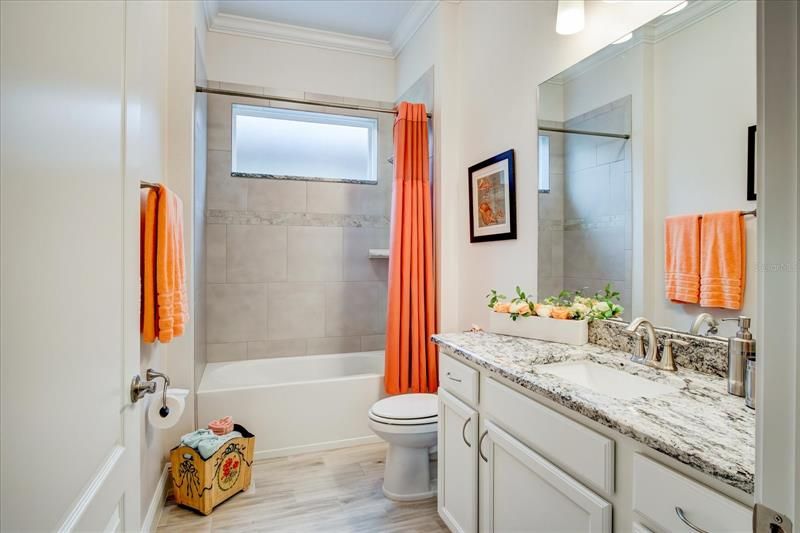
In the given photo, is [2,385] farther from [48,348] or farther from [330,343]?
[330,343]

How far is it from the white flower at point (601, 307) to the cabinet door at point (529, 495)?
0.65 meters

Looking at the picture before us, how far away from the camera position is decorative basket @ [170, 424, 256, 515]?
6.70ft

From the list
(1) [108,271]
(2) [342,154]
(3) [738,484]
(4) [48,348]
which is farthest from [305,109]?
(3) [738,484]

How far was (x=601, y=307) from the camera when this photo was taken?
1692 millimetres

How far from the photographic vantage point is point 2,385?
1.64ft

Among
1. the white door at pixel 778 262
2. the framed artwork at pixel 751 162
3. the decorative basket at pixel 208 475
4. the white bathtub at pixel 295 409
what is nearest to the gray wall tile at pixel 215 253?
the white bathtub at pixel 295 409

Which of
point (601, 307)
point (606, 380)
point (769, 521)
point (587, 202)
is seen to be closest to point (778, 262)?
point (769, 521)

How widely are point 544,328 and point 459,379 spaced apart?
43cm

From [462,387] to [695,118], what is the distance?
121cm

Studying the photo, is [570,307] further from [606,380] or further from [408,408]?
[408,408]

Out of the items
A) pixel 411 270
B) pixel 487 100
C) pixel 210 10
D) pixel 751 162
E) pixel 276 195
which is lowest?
pixel 411 270

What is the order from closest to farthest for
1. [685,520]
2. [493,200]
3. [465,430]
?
[685,520], [465,430], [493,200]

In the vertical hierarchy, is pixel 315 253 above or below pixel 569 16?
below

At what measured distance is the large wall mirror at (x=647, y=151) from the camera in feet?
4.05
